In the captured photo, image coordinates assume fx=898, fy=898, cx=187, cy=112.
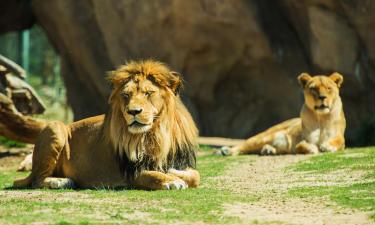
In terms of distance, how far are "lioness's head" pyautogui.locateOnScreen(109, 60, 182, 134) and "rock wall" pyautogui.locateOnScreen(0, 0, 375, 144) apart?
7.90 m

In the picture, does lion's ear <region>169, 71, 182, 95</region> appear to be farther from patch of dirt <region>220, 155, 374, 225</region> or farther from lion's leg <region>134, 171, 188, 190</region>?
patch of dirt <region>220, 155, 374, 225</region>

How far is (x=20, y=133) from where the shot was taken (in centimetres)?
1260

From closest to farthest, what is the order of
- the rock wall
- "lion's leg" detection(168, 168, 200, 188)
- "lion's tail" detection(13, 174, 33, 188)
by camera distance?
"lion's leg" detection(168, 168, 200, 188) < "lion's tail" detection(13, 174, 33, 188) < the rock wall

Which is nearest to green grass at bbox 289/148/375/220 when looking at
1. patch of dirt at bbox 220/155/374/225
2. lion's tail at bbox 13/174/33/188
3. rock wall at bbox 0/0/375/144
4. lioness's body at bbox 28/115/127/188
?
patch of dirt at bbox 220/155/374/225

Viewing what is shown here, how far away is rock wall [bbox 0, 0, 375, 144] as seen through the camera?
51.8 feet

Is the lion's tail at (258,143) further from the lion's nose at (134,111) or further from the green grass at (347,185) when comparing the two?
the lion's nose at (134,111)

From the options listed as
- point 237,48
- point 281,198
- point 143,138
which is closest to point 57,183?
point 143,138

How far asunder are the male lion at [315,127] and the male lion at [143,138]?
15.7ft

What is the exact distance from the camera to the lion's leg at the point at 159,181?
792cm

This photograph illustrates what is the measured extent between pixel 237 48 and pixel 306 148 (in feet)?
16.2

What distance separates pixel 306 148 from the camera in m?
12.7

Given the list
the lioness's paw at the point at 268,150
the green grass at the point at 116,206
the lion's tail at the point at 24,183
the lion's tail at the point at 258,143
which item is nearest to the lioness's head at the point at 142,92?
the green grass at the point at 116,206

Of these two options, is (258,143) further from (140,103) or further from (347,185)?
(140,103)

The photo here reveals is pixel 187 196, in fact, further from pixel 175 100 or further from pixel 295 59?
pixel 295 59
